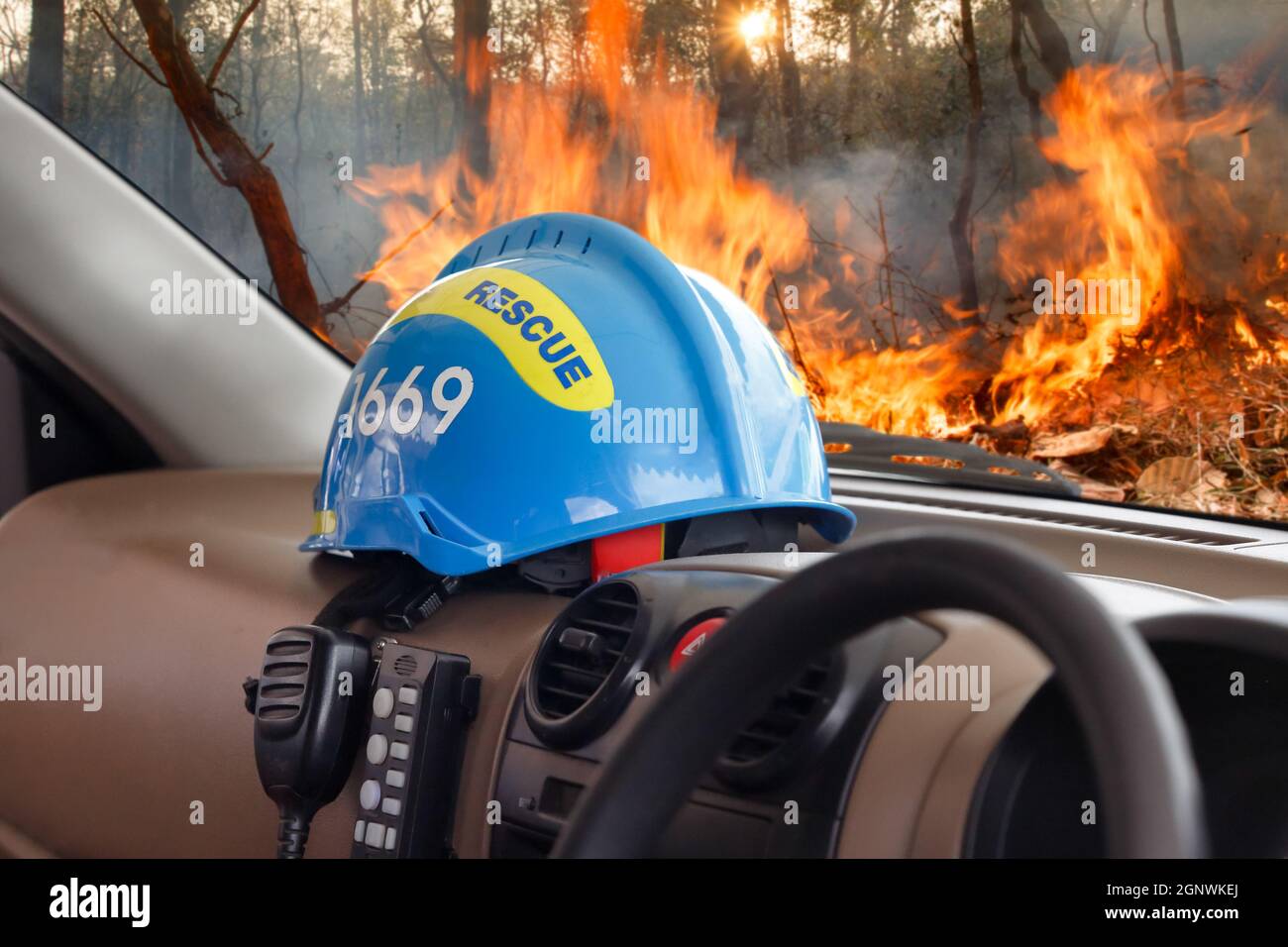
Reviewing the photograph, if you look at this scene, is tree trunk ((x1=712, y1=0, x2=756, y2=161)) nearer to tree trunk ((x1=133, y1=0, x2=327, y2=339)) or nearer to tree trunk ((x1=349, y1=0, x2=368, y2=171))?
tree trunk ((x1=349, y1=0, x2=368, y2=171))

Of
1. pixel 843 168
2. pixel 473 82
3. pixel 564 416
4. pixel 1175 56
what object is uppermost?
pixel 473 82

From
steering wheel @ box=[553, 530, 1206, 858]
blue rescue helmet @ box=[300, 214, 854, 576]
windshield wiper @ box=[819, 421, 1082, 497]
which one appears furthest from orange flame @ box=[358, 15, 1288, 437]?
steering wheel @ box=[553, 530, 1206, 858]

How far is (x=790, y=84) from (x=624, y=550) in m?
2.18

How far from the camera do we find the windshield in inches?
90.0

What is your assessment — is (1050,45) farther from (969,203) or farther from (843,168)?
(843,168)

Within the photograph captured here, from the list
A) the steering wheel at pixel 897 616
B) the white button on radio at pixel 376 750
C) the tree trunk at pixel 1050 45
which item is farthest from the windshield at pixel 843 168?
the steering wheel at pixel 897 616

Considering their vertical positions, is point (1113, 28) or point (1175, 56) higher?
point (1113, 28)

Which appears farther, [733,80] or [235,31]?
[235,31]

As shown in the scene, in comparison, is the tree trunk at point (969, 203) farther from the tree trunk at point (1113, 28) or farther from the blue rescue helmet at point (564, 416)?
the blue rescue helmet at point (564, 416)

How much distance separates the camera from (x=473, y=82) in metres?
3.97

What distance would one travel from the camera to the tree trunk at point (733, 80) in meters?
3.31

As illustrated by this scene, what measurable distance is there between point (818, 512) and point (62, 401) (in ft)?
4.96

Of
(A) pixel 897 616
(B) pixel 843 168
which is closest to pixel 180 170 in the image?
(B) pixel 843 168

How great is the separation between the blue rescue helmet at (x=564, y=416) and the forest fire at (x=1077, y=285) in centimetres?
65
